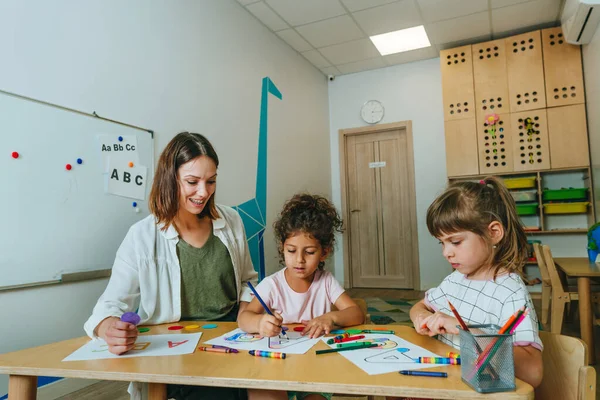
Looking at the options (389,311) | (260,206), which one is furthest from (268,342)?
(389,311)

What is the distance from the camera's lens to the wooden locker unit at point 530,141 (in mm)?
4246

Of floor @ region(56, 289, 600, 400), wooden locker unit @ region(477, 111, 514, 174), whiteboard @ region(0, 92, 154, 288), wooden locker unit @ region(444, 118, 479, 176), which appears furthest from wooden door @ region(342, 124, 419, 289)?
whiteboard @ region(0, 92, 154, 288)

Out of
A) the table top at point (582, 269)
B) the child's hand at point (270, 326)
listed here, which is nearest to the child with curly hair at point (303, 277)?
the child's hand at point (270, 326)

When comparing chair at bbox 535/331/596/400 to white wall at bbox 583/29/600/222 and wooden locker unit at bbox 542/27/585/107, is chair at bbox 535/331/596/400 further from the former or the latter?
wooden locker unit at bbox 542/27/585/107

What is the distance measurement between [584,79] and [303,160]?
2949mm

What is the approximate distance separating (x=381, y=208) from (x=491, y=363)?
4760mm

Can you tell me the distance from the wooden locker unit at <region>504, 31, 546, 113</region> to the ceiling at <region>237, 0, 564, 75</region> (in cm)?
16

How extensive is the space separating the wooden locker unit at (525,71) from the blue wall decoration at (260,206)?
2.59 meters

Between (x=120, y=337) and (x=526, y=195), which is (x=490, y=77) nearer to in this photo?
(x=526, y=195)

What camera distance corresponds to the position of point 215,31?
3.31 m

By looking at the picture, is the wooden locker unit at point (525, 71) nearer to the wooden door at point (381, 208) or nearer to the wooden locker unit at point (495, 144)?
the wooden locker unit at point (495, 144)

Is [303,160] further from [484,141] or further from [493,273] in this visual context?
[493,273]

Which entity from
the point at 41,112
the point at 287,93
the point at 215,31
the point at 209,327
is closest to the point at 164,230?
the point at 209,327

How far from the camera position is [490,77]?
4.50 meters
